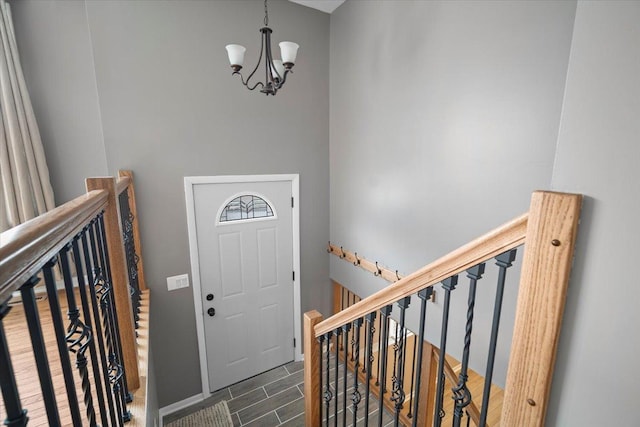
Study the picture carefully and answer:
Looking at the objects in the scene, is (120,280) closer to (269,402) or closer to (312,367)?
(312,367)

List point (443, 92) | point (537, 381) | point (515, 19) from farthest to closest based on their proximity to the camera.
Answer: point (443, 92) → point (515, 19) → point (537, 381)

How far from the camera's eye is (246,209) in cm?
316

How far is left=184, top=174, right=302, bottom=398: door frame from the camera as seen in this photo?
2.82 metres

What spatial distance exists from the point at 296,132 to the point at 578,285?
2.98 metres

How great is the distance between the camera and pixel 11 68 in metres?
2.18

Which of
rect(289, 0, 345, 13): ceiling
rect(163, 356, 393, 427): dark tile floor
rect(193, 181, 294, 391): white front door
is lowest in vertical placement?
rect(163, 356, 393, 427): dark tile floor

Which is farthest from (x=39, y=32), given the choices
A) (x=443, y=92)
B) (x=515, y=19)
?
(x=515, y=19)

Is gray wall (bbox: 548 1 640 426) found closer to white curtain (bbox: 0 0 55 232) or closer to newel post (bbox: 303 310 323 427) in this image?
newel post (bbox: 303 310 323 427)

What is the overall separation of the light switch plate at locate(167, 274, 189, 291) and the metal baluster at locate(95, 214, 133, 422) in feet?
5.37

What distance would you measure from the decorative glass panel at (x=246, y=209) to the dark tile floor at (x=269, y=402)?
1940mm

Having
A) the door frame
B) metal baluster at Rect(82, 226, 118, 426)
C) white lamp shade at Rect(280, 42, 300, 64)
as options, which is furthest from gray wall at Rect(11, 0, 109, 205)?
metal baluster at Rect(82, 226, 118, 426)

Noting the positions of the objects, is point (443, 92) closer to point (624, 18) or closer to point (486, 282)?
point (486, 282)

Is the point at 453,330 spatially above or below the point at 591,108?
below

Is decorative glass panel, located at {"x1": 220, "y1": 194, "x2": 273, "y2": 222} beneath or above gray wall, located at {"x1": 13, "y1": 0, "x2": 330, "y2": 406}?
beneath
